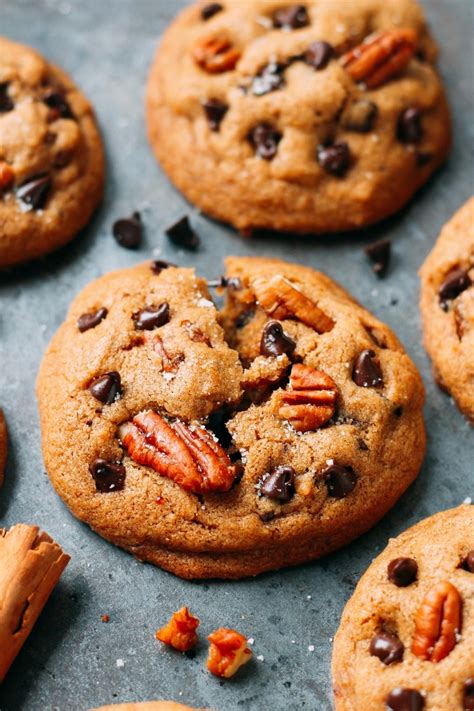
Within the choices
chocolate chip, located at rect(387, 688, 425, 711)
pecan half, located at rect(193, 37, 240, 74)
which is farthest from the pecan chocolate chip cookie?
pecan half, located at rect(193, 37, 240, 74)

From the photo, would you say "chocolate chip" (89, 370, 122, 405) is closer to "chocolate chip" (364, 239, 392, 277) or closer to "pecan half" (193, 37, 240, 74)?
"chocolate chip" (364, 239, 392, 277)

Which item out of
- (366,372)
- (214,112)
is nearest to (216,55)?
(214,112)

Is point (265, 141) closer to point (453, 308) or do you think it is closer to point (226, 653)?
point (453, 308)

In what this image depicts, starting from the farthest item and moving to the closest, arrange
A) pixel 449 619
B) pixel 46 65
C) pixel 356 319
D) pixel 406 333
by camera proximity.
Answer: pixel 46 65 → pixel 406 333 → pixel 356 319 → pixel 449 619

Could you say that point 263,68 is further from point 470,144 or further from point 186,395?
point 186,395

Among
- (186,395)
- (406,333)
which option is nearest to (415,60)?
(406,333)

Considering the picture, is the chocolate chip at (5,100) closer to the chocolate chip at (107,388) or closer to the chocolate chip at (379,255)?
the chocolate chip at (107,388)

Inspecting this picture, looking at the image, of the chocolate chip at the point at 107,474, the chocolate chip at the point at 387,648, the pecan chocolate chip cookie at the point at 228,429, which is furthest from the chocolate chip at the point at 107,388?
the chocolate chip at the point at 387,648
